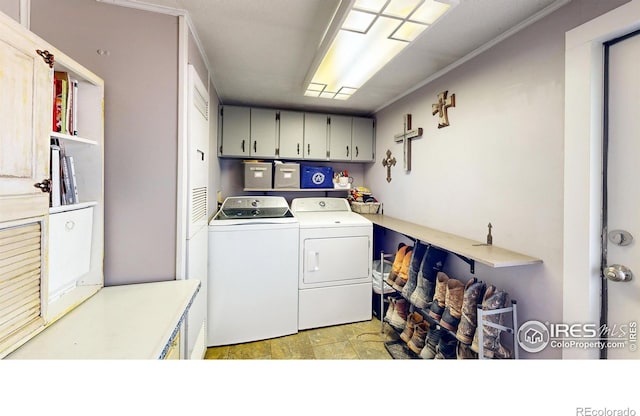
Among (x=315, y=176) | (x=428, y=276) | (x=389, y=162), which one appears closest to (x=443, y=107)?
(x=389, y=162)

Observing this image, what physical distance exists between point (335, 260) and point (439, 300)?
0.99m

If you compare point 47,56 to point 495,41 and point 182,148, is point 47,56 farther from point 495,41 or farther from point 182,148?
point 495,41

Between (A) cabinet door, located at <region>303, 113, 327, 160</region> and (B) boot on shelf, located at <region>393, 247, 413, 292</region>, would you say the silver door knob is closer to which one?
(B) boot on shelf, located at <region>393, 247, 413, 292</region>

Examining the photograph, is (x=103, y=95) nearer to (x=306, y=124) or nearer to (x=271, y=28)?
(x=271, y=28)

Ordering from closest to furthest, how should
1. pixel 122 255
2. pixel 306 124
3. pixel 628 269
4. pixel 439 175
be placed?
pixel 628 269
pixel 122 255
pixel 439 175
pixel 306 124

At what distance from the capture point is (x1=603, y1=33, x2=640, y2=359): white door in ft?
3.51

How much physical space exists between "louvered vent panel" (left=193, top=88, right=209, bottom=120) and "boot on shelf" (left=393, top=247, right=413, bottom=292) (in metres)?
2.06

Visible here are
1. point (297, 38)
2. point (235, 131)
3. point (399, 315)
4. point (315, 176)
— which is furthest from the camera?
point (315, 176)

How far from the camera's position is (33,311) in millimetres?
851

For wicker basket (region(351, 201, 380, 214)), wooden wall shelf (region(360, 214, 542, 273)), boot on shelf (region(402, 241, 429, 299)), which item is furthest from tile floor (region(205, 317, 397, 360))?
wicker basket (region(351, 201, 380, 214))

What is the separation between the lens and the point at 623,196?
1.11 meters
